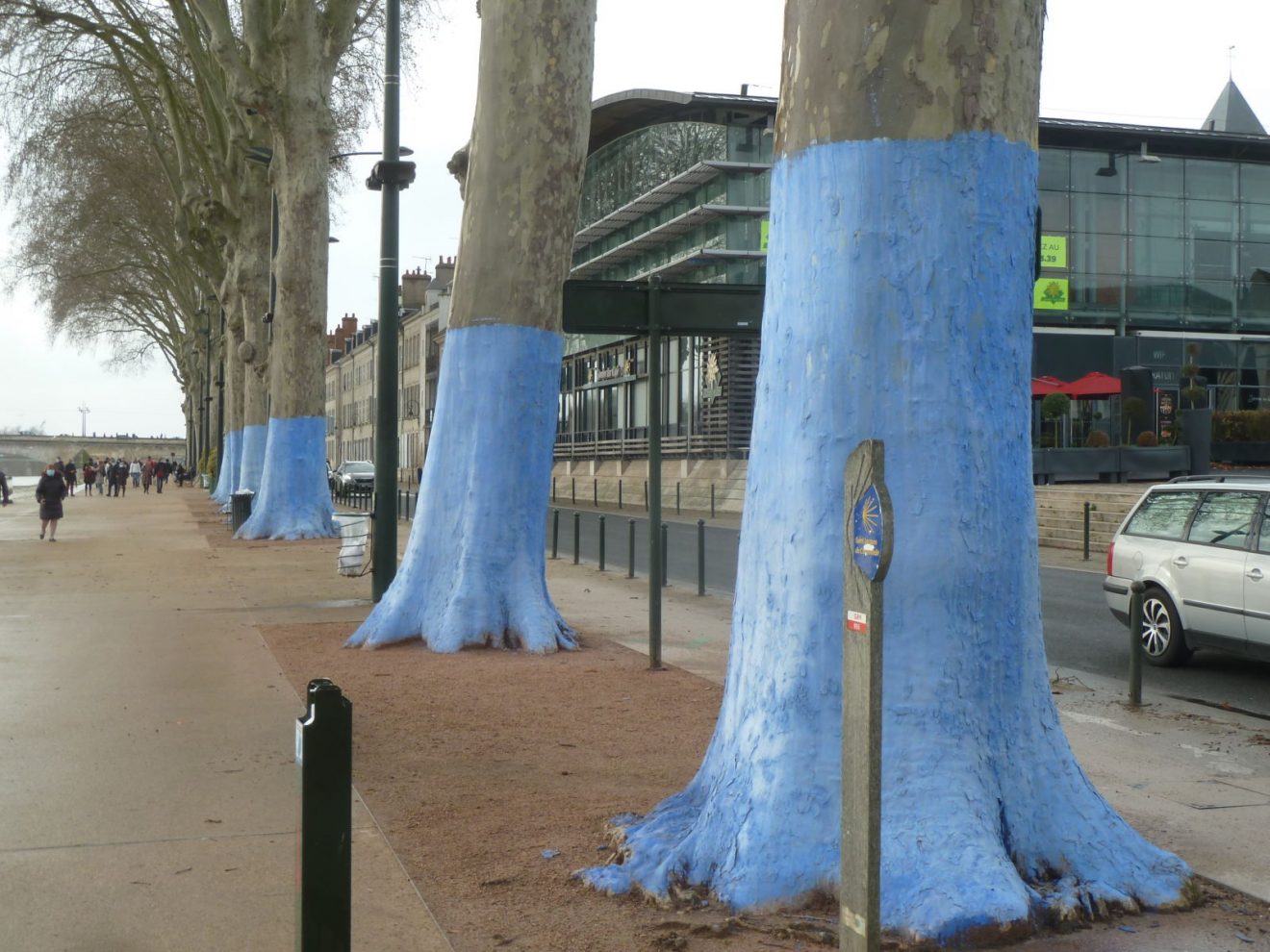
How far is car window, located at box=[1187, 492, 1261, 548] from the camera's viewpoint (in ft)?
34.4

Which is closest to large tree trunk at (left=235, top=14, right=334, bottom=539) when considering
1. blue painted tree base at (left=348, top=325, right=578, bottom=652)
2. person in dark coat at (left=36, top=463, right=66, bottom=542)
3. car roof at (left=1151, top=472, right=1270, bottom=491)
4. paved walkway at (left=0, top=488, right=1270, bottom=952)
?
person in dark coat at (left=36, top=463, right=66, bottom=542)

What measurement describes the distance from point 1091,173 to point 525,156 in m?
41.3

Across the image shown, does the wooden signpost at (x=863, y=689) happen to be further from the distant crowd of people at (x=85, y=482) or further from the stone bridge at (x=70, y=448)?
the stone bridge at (x=70, y=448)

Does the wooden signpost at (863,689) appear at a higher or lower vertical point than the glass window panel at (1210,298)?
lower

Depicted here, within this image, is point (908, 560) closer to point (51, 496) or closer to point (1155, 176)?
point (51, 496)

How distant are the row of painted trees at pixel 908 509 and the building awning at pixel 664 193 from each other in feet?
124

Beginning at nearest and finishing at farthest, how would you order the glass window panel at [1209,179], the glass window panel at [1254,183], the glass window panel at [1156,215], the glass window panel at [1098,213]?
the glass window panel at [1098,213], the glass window panel at [1156,215], the glass window panel at [1209,179], the glass window panel at [1254,183]

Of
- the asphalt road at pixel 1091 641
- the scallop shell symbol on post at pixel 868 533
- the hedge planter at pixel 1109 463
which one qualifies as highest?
the hedge planter at pixel 1109 463

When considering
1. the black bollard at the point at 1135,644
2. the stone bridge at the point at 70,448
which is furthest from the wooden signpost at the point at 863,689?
the stone bridge at the point at 70,448

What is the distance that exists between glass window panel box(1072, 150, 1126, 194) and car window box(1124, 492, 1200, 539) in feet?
129

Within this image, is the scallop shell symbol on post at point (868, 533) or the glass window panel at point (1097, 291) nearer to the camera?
the scallop shell symbol on post at point (868, 533)

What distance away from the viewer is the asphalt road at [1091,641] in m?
10.2

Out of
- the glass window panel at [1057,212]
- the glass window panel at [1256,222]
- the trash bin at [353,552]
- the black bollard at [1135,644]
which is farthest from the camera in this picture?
the glass window panel at [1256,222]

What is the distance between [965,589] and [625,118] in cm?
4900
